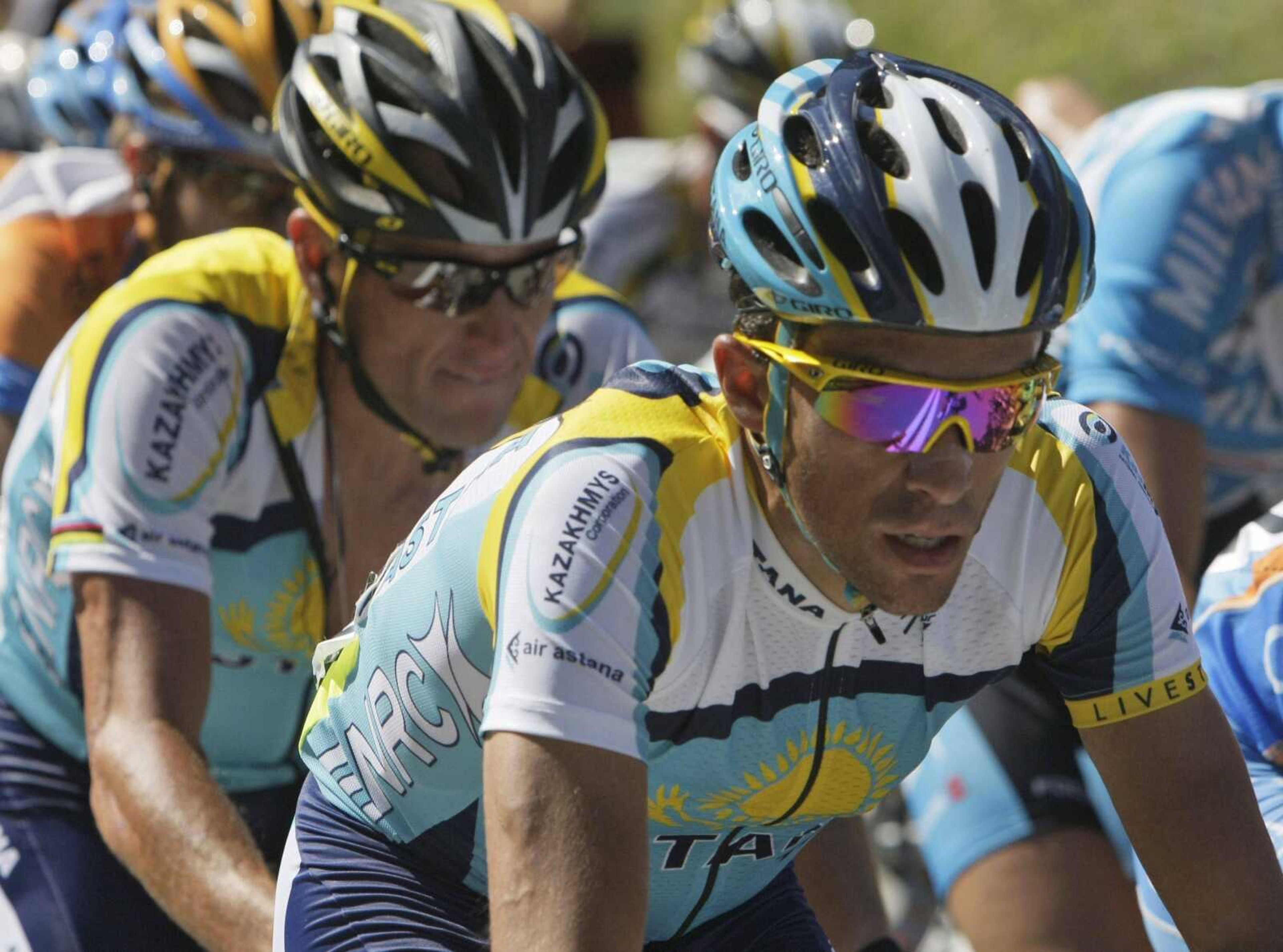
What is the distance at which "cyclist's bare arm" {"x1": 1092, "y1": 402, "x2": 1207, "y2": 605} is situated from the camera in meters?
4.69

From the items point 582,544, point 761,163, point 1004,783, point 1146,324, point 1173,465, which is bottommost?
point 1004,783

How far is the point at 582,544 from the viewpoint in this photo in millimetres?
2588

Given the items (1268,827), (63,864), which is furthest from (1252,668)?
(63,864)

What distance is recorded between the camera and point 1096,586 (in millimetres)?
2916

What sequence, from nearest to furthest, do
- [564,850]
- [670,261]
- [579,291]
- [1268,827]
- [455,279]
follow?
1. [564,850]
2. [1268,827]
3. [455,279]
4. [579,291]
5. [670,261]

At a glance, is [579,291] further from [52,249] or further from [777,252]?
[777,252]

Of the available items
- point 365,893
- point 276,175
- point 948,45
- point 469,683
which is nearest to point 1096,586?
point 469,683

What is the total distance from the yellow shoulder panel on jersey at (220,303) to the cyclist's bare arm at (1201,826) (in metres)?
1.82

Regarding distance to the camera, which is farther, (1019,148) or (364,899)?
(364,899)

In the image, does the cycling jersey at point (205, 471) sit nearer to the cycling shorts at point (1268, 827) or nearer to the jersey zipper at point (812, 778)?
the jersey zipper at point (812, 778)

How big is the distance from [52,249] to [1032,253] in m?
3.20

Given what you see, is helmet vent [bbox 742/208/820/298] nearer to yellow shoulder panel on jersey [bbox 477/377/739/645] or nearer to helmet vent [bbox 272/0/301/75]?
yellow shoulder panel on jersey [bbox 477/377/739/645]

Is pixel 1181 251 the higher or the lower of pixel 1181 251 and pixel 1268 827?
the higher

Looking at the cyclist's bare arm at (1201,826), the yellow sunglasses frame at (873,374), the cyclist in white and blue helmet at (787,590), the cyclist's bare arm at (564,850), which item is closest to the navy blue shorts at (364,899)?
the cyclist in white and blue helmet at (787,590)
